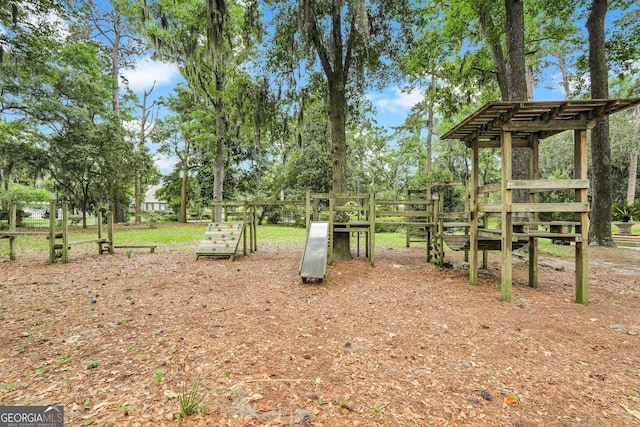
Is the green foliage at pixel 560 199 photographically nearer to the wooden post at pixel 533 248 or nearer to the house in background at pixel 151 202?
the wooden post at pixel 533 248

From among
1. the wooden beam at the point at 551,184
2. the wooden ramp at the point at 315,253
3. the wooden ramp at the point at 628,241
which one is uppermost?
the wooden beam at the point at 551,184

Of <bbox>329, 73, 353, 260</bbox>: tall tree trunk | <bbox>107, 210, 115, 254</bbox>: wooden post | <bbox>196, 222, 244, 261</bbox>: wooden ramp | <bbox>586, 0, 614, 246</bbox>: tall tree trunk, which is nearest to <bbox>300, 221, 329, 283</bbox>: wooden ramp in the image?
<bbox>329, 73, 353, 260</bbox>: tall tree trunk

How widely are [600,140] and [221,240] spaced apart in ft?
43.5

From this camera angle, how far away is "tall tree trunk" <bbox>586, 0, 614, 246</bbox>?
33.6 ft

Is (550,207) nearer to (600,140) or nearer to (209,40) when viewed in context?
(600,140)

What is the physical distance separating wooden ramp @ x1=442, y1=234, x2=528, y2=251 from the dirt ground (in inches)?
28.7

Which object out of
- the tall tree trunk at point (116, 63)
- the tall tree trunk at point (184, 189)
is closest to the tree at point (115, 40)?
the tall tree trunk at point (116, 63)

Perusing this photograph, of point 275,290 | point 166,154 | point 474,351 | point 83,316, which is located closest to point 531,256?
point 474,351

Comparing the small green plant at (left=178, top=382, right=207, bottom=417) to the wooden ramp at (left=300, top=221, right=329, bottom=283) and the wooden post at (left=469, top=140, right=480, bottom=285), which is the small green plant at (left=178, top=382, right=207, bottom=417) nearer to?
the wooden ramp at (left=300, top=221, right=329, bottom=283)

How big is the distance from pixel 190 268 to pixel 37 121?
14994 millimetres

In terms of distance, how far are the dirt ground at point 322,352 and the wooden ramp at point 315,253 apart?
0.95 feet

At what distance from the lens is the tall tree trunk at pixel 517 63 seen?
821 cm
